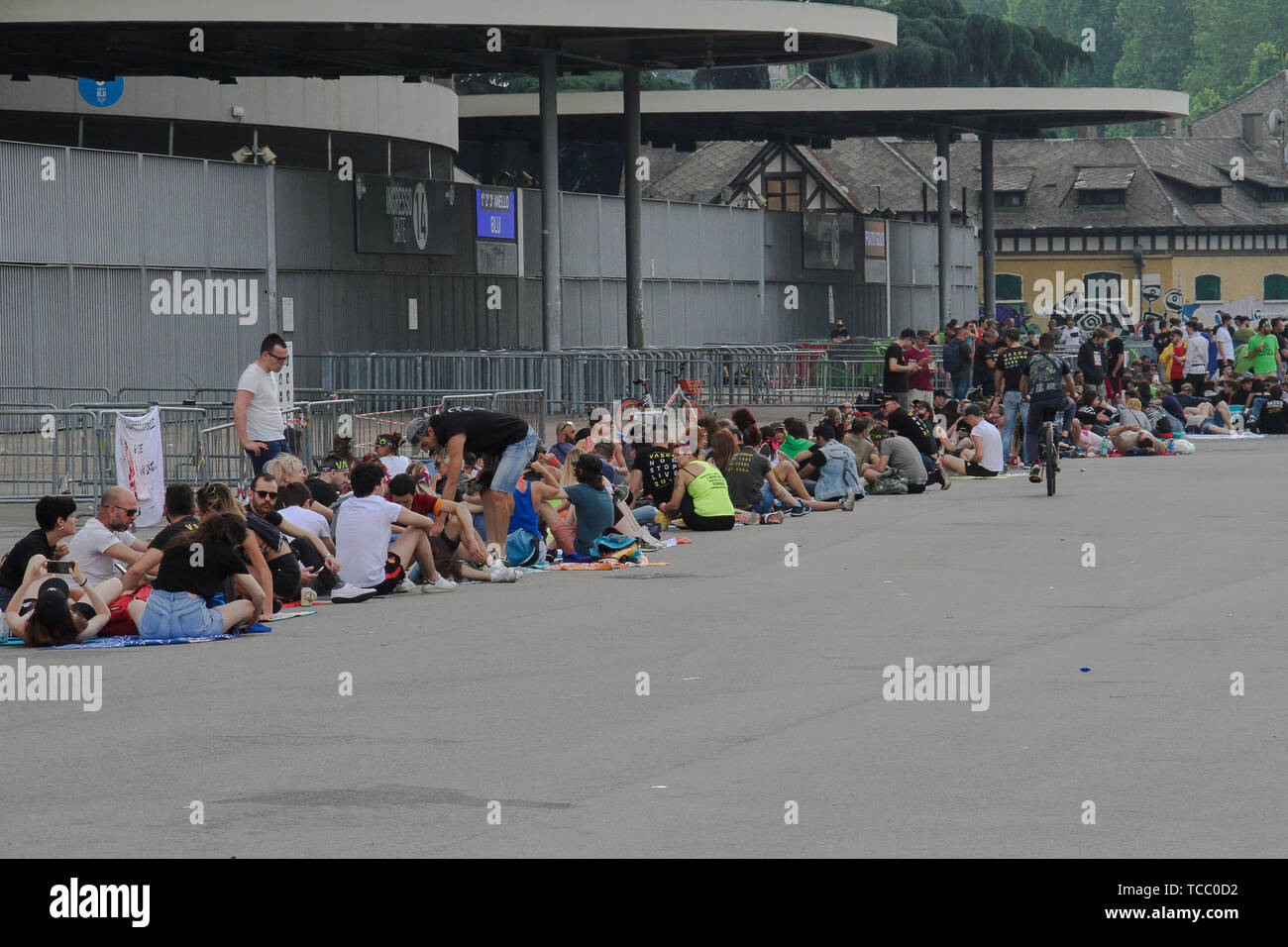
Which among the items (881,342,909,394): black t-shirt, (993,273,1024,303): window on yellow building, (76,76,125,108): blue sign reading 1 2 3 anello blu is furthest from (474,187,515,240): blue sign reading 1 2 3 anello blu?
(993,273,1024,303): window on yellow building

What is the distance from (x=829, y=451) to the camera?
2242 cm

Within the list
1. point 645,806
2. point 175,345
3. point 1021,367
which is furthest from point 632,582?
point 175,345

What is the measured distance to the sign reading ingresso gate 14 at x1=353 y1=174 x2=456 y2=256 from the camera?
120 ft

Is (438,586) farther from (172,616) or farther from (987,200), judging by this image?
(987,200)

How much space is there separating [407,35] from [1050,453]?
595 inches

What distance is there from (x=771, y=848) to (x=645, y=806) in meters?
0.89

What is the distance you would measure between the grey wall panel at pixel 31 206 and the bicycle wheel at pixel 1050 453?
559 inches

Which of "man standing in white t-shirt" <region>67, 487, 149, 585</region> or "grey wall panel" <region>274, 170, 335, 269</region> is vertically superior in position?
"grey wall panel" <region>274, 170, 335, 269</region>


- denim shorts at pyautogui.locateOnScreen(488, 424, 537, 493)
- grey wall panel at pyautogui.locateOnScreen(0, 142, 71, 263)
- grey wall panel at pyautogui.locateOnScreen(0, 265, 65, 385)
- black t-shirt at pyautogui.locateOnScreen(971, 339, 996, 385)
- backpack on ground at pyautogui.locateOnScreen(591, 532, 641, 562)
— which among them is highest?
grey wall panel at pyautogui.locateOnScreen(0, 142, 71, 263)

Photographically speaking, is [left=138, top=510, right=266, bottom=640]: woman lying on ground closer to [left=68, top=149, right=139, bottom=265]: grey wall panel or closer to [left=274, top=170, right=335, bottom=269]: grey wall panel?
[left=68, top=149, right=139, bottom=265]: grey wall panel

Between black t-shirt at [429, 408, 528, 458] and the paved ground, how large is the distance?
1242 mm

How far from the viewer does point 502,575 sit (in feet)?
52.9

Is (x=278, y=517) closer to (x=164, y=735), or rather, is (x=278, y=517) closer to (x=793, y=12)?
(x=164, y=735)

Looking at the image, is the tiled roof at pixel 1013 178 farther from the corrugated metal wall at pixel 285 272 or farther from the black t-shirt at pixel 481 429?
the black t-shirt at pixel 481 429
